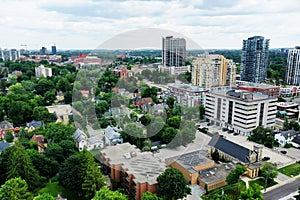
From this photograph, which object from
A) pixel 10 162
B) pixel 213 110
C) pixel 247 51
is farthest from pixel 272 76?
pixel 10 162

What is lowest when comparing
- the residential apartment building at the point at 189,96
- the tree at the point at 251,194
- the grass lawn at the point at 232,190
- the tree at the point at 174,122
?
the grass lawn at the point at 232,190

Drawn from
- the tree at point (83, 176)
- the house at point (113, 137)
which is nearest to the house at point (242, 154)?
the house at point (113, 137)

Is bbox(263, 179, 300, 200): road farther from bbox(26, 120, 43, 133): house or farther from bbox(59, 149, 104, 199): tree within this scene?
bbox(26, 120, 43, 133): house

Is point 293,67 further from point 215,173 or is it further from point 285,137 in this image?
point 215,173

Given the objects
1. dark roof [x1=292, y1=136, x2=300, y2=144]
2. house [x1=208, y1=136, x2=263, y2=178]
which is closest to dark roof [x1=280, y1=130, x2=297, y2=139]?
dark roof [x1=292, y1=136, x2=300, y2=144]

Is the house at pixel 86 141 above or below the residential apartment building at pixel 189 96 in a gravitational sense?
below

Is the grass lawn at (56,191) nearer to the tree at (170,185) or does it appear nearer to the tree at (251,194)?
the tree at (170,185)

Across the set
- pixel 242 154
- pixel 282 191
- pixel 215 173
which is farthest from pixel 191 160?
pixel 282 191

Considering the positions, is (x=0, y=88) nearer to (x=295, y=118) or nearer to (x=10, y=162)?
(x=10, y=162)
